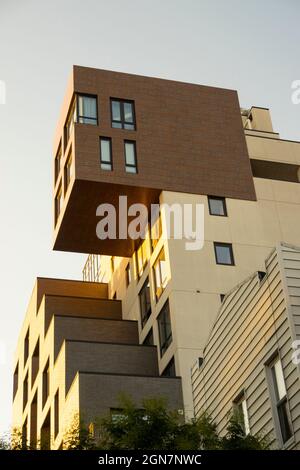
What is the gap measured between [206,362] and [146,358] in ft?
53.3

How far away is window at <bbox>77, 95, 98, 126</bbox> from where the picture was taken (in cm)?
4622

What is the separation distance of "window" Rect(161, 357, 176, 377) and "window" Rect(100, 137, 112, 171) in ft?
36.9

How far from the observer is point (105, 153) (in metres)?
44.9

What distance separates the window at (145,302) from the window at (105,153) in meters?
6.74

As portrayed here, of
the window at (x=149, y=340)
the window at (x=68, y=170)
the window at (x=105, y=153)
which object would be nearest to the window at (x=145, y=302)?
the window at (x=149, y=340)

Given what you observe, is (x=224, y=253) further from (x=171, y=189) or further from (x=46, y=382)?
(x=46, y=382)

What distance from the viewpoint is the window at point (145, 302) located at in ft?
147

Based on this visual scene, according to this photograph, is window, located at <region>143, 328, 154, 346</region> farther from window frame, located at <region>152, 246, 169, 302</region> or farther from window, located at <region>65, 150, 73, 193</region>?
window, located at <region>65, 150, 73, 193</region>

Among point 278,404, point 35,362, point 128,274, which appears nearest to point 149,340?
point 128,274

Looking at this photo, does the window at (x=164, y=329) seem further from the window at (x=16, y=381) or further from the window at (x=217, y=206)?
the window at (x=16, y=381)

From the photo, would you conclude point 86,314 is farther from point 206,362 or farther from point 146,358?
point 206,362

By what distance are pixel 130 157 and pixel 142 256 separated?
5.70 meters
